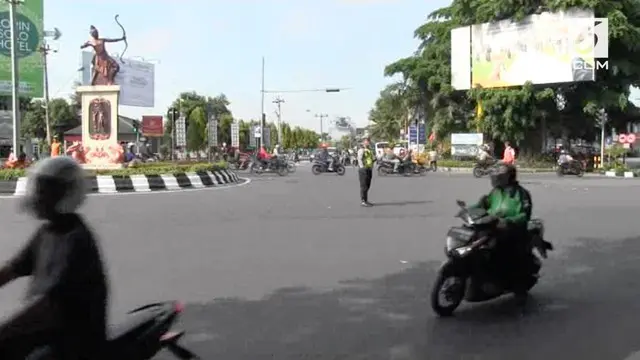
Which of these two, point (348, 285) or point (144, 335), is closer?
point (144, 335)

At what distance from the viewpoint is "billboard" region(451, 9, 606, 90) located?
112 ft

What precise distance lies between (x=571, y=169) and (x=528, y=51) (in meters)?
8.65

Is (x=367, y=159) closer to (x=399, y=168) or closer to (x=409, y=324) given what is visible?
(x=409, y=324)

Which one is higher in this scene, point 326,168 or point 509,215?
point 509,215

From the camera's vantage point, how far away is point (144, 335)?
3023 millimetres

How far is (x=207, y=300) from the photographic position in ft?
18.8

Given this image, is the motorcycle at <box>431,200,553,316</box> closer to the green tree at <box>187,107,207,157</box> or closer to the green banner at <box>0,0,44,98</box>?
the green banner at <box>0,0,44,98</box>

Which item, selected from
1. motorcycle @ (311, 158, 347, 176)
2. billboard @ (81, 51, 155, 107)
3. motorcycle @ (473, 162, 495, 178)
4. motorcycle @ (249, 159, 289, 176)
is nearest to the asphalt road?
motorcycle @ (473, 162, 495, 178)

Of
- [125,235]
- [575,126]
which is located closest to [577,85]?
[575,126]

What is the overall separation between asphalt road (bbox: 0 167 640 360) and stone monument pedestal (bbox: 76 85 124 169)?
10409 millimetres

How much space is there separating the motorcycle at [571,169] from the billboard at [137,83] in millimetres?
29201

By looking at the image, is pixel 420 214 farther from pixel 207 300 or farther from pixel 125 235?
pixel 207 300

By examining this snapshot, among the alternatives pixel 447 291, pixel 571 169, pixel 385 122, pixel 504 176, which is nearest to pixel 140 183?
pixel 504 176

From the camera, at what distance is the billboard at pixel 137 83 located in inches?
1853
